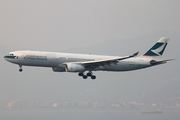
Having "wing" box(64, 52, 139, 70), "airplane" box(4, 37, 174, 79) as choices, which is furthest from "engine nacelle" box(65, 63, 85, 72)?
"wing" box(64, 52, 139, 70)

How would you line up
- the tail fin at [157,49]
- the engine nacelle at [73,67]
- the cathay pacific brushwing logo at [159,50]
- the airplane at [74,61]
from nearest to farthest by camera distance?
the airplane at [74,61] → the engine nacelle at [73,67] → the tail fin at [157,49] → the cathay pacific brushwing logo at [159,50]

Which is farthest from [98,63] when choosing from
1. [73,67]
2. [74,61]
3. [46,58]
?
[46,58]

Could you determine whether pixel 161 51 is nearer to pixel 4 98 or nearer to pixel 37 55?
pixel 37 55

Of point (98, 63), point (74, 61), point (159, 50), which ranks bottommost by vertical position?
point (98, 63)

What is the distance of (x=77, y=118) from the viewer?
325 ft

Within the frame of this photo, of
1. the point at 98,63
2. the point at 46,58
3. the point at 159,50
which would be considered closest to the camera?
the point at 46,58

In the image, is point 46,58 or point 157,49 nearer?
point 46,58

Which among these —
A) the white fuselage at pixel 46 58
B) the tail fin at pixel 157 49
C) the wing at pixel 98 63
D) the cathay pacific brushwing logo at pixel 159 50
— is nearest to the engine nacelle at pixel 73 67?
the wing at pixel 98 63

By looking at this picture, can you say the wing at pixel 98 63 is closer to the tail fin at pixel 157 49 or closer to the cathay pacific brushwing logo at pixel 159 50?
the tail fin at pixel 157 49

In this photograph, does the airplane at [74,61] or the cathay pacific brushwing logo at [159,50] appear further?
the cathay pacific brushwing logo at [159,50]

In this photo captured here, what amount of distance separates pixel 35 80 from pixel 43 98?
51189mm

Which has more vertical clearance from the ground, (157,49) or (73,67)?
(157,49)

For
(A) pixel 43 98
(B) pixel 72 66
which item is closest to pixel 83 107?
(A) pixel 43 98

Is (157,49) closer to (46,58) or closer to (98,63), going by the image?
(98,63)
